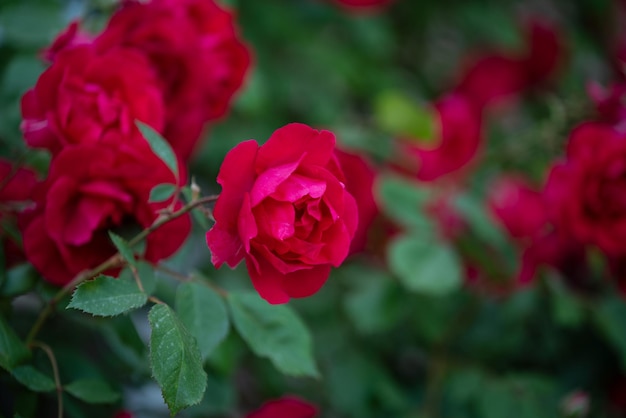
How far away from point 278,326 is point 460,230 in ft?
1.97

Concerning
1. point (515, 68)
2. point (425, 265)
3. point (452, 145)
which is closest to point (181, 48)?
point (425, 265)

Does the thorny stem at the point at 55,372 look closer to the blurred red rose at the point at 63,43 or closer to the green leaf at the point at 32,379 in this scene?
the green leaf at the point at 32,379

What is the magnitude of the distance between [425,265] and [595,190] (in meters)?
0.28

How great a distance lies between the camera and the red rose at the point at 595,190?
812mm

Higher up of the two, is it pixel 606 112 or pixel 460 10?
pixel 606 112

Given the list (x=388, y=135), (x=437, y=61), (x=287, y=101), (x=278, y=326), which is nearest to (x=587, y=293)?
(x=388, y=135)

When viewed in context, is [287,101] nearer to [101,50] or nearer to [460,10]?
[460,10]

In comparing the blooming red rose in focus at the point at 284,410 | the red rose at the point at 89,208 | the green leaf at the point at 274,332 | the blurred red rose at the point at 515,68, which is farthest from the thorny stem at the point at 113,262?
the blurred red rose at the point at 515,68

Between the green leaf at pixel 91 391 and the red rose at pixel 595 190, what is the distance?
0.60 meters

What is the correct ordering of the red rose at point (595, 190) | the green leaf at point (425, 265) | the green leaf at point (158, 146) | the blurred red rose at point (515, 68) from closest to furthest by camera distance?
the green leaf at point (158, 146), the red rose at point (595, 190), the green leaf at point (425, 265), the blurred red rose at point (515, 68)

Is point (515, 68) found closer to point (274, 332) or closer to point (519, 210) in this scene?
point (519, 210)

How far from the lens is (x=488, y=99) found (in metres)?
1.69

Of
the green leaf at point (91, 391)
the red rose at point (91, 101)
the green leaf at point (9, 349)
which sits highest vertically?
the red rose at point (91, 101)

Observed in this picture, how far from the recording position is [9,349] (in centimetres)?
54
